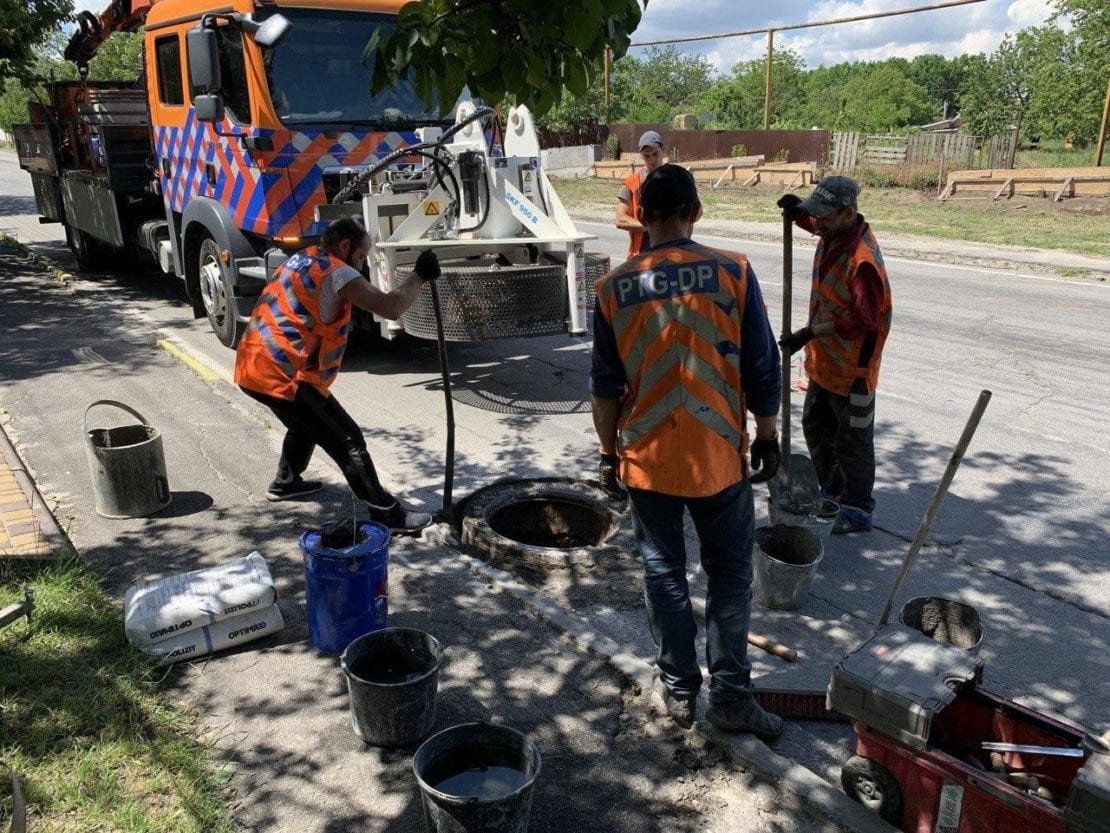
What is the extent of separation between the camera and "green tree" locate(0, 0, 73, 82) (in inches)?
462

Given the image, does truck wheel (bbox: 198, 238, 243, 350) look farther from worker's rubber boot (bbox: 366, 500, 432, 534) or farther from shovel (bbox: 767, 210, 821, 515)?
shovel (bbox: 767, 210, 821, 515)

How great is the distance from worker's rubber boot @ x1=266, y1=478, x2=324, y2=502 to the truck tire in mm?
8826

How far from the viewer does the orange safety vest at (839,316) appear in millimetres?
4137

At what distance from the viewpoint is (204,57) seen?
22.5 ft

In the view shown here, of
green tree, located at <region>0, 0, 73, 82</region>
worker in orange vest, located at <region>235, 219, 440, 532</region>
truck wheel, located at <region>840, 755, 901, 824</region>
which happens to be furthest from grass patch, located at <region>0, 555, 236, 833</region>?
green tree, located at <region>0, 0, 73, 82</region>

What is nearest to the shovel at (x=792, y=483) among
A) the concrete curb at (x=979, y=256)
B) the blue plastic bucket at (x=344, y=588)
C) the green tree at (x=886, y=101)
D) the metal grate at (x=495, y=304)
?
the blue plastic bucket at (x=344, y=588)

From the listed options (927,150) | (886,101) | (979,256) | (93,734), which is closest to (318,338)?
(93,734)

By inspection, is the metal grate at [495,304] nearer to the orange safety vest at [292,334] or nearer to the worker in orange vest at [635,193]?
the worker in orange vest at [635,193]

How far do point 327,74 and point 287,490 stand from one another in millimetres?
3879

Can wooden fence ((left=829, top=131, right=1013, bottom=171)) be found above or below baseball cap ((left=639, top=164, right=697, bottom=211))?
below

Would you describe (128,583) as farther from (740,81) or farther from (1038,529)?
(740,81)

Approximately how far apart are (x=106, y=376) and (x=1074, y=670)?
23.3 feet

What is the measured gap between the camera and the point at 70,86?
12062mm

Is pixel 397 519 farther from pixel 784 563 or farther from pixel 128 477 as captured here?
pixel 784 563
